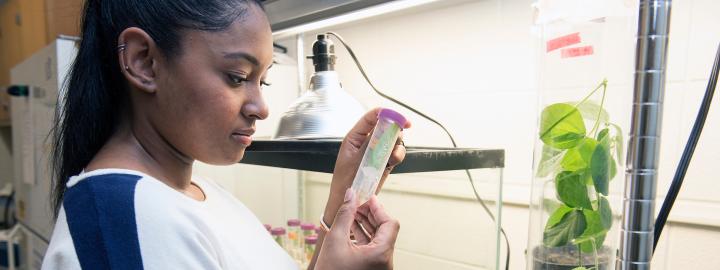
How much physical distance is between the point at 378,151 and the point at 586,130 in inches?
10.4

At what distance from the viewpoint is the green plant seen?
494 mm

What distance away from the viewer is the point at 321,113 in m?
0.70

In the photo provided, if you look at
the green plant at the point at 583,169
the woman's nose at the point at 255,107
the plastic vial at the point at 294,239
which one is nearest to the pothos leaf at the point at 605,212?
the green plant at the point at 583,169

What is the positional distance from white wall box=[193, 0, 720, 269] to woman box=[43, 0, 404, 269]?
0.31 m

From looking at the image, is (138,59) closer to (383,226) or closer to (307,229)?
(383,226)

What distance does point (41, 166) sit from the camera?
1458 mm

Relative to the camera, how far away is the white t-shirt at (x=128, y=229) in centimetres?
40

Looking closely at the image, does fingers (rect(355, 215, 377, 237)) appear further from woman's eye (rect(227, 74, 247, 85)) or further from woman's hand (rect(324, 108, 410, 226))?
woman's eye (rect(227, 74, 247, 85))

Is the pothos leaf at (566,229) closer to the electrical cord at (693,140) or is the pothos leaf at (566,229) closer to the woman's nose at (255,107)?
the electrical cord at (693,140)

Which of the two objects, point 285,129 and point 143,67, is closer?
point 143,67

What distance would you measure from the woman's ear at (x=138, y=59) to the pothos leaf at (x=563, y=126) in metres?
0.51

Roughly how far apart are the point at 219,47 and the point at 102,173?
0.19 meters

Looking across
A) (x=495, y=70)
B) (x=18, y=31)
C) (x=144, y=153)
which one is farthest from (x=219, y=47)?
(x=18, y=31)

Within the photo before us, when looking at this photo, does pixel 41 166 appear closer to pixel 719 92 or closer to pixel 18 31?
pixel 18 31
